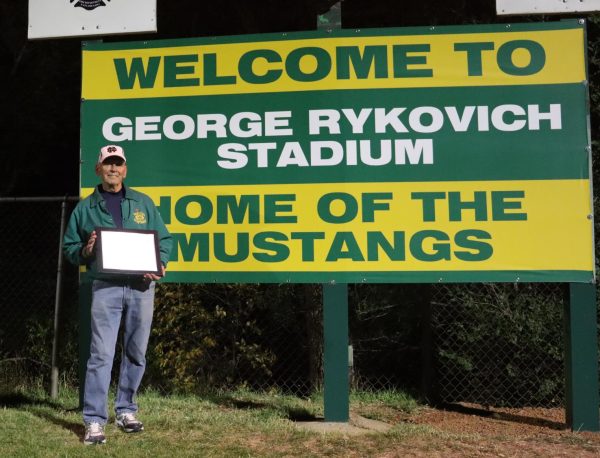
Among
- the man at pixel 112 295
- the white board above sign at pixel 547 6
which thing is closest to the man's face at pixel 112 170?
the man at pixel 112 295

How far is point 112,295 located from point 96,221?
513 millimetres

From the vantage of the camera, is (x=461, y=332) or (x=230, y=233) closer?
(x=230, y=233)

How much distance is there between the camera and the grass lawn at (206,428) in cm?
478

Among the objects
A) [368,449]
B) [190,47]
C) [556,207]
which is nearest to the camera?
[368,449]

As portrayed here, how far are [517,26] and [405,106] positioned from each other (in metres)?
1.04

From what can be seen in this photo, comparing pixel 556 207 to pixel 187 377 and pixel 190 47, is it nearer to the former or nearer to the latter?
pixel 190 47

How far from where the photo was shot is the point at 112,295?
4.96 meters

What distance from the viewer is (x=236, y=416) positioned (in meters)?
5.77

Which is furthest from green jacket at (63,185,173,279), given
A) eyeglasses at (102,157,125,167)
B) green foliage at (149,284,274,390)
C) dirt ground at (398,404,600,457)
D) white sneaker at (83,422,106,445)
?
dirt ground at (398,404,600,457)

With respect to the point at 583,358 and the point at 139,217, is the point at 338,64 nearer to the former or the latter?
the point at 139,217

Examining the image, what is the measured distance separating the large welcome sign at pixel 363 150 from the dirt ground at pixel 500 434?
3.73ft

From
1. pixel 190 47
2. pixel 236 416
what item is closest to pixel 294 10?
pixel 190 47

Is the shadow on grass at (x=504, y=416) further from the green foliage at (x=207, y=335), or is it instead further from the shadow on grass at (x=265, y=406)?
the green foliage at (x=207, y=335)

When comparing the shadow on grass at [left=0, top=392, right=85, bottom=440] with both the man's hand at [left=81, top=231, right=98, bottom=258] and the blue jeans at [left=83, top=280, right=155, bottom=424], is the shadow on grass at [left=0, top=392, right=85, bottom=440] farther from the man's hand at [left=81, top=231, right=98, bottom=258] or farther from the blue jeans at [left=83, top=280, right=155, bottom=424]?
the man's hand at [left=81, top=231, right=98, bottom=258]
